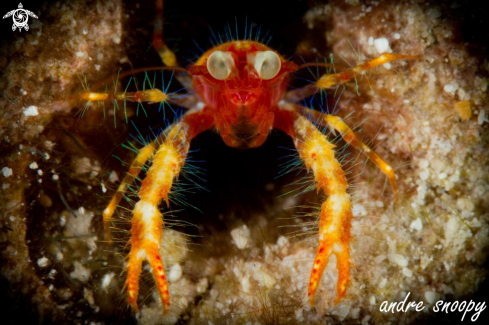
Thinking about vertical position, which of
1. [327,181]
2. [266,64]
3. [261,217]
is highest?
[266,64]

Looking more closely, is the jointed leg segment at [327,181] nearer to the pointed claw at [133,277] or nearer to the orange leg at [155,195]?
the orange leg at [155,195]

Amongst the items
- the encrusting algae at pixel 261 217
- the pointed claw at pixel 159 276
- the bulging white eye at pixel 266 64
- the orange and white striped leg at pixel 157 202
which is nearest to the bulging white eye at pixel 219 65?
the bulging white eye at pixel 266 64

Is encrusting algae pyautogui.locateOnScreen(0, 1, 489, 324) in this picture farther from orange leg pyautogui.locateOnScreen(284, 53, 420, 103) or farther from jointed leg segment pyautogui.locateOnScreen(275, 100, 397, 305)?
jointed leg segment pyautogui.locateOnScreen(275, 100, 397, 305)

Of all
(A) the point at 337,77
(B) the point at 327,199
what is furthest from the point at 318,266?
(A) the point at 337,77

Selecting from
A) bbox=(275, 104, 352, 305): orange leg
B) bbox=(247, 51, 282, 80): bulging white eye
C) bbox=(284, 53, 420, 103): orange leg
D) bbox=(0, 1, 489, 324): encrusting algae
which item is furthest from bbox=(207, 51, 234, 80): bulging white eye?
bbox=(0, 1, 489, 324): encrusting algae

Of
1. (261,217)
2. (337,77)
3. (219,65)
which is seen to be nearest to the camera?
(219,65)

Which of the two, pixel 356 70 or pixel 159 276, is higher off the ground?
pixel 356 70

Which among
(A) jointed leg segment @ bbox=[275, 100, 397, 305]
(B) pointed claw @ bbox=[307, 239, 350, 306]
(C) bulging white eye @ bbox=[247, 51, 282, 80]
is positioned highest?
(C) bulging white eye @ bbox=[247, 51, 282, 80]

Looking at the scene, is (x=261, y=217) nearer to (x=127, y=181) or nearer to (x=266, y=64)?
(x=127, y=181)
